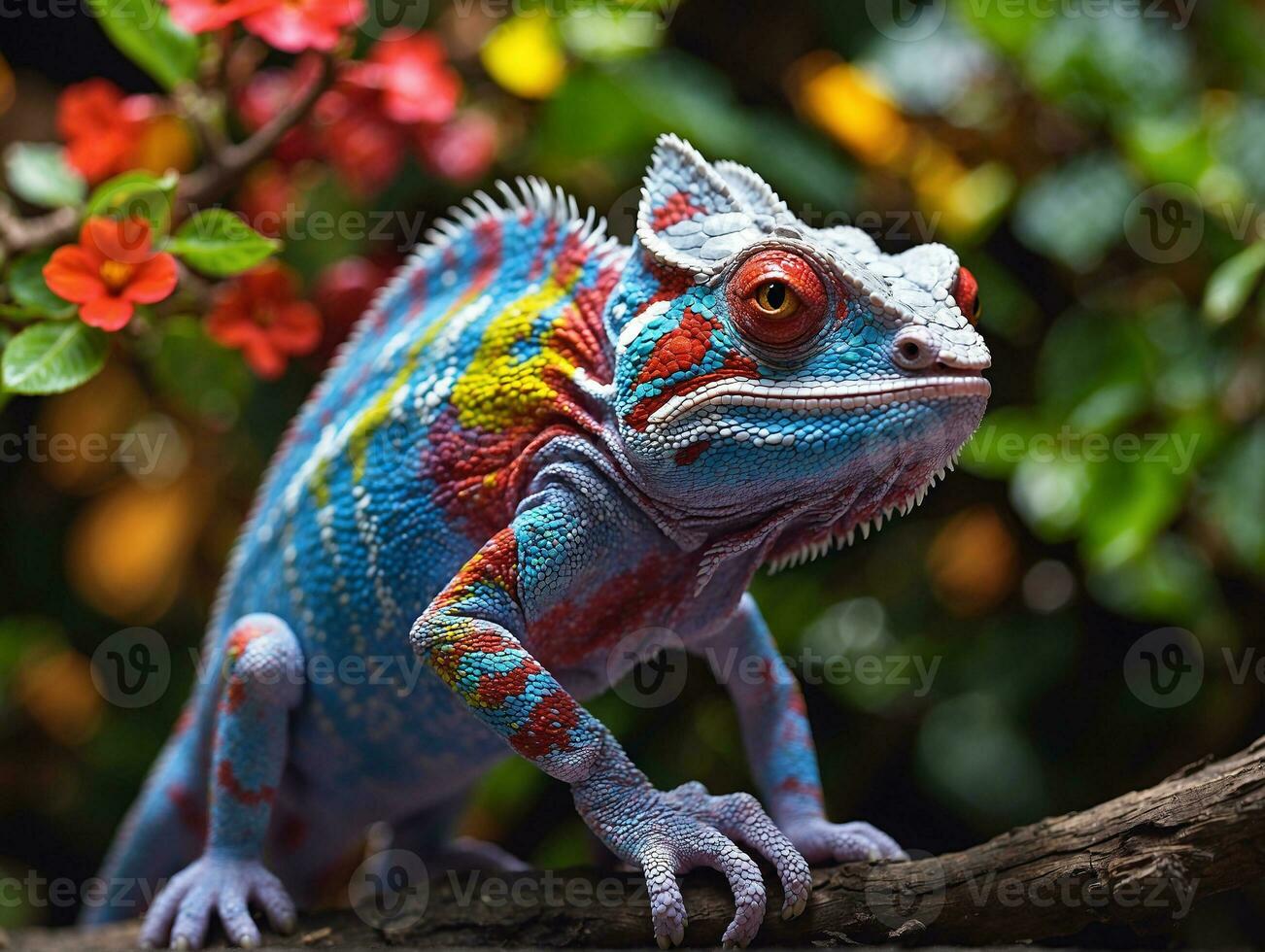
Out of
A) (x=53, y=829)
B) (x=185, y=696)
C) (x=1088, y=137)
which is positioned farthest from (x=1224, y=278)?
(x=53, y=829)

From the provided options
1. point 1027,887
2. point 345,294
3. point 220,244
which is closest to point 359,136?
point 345,294

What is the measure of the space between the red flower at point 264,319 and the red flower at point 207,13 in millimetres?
488

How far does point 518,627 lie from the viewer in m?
1.79

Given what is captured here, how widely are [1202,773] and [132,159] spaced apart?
2.45 meters

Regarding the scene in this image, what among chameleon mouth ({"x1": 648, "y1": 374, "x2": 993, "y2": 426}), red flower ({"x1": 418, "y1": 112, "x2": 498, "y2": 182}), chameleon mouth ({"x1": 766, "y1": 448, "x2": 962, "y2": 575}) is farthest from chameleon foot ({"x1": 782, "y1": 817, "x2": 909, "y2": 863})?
red flower ({"x1": 418, "y1": 112, "x2": 498, "y2": 182})

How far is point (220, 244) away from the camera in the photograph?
222 cm

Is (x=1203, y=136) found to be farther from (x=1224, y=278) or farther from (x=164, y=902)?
(x=164, y=902)

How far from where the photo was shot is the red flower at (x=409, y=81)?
8.91 ft

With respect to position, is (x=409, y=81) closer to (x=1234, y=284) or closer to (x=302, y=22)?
(x=302, y=22)

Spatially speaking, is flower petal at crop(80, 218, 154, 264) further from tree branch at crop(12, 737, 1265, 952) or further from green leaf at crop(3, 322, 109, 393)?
tree branch at crop(12, 737, 1265, 952)

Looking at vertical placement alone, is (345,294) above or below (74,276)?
below

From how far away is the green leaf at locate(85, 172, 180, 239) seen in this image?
220cm

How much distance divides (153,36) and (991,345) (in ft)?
6.93

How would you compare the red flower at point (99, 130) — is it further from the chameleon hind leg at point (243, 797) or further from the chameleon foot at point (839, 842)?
the chameleon foot at point (839, 842)
